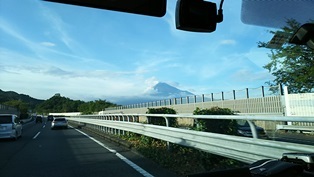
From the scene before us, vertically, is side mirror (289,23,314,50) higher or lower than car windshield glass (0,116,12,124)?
higher

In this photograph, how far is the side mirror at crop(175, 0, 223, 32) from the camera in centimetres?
274

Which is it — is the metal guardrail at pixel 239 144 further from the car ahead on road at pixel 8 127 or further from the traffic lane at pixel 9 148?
the car ahead on road at pixel 8 127

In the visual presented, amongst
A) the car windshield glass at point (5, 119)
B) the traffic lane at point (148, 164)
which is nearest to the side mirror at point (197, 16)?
the traffic lane at point (148, 164)

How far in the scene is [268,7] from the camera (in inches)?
119

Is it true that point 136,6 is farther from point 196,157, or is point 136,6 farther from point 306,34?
point 196,157

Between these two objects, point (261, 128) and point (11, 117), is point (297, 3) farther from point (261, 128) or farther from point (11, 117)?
point (11, 117)

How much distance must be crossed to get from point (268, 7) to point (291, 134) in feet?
10.4

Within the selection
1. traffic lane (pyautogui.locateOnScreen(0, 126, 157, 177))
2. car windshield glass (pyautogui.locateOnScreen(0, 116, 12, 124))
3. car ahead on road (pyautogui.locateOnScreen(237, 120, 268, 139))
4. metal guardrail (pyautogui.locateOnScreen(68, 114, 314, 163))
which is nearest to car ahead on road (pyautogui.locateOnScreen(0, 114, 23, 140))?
car windshield glass (pyautogui.locateOnScreen(0, 116, 12, 124))

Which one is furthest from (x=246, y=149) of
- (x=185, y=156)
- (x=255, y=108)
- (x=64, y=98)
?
(x=64, y=98)

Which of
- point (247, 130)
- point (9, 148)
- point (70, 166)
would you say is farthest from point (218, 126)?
point (9, 148)

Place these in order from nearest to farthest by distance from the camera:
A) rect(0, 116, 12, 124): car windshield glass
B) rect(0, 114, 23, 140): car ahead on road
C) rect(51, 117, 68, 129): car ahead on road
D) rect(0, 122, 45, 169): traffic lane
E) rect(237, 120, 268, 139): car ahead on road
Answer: rect(237, 120, 268, 139): car ahead on road, rect(0, 122, 45, 169): traffic lane, rect(0, 114, 23, 140): car ahead on road, rect(0, 116, 12, 124): car windshield glass, rect(51, 117, 68, 129): car ahead on road

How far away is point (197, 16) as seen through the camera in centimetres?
280

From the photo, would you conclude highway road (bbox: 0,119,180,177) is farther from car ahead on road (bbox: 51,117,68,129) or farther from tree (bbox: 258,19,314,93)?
car ahead on road (bbox: 51,117,68,129)

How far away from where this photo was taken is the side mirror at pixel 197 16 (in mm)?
2742
